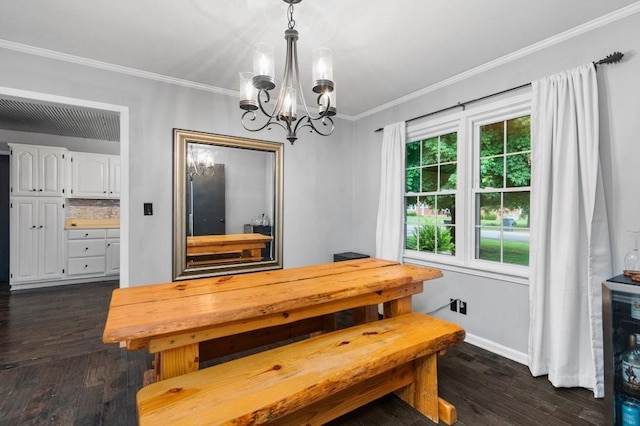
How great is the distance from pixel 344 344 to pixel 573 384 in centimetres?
176

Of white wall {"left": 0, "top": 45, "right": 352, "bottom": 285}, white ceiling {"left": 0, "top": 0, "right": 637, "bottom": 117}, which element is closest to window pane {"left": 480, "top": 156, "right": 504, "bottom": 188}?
white ceiling {"left": 0, "top": 0, "right": 637, "bottom": 117}

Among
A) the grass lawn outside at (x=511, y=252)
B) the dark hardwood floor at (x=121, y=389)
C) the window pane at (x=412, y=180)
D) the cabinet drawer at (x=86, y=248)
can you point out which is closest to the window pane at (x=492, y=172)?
the grass lawn outside at (x=511, y=252)

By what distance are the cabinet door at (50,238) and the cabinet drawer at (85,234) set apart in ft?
0.42

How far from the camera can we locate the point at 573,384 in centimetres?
217

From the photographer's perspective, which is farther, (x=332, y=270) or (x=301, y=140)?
(x=301, y=140)

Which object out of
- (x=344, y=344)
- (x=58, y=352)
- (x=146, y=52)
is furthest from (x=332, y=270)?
(x=58, y=352)

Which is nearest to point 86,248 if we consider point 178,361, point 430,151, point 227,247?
point 227,247

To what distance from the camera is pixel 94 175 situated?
541cm

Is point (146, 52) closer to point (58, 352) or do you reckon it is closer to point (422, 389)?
point (58, 352)

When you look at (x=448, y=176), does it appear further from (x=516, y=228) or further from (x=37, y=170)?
(x=37, y=170)

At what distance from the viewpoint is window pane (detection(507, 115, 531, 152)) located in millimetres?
2668

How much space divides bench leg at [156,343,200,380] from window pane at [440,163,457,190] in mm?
2763

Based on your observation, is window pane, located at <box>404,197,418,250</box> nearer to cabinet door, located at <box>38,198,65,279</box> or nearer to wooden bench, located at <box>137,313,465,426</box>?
wooden bench, located at <box>137,313,465,426</box>

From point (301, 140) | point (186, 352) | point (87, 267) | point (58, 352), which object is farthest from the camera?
point (87, 267)
